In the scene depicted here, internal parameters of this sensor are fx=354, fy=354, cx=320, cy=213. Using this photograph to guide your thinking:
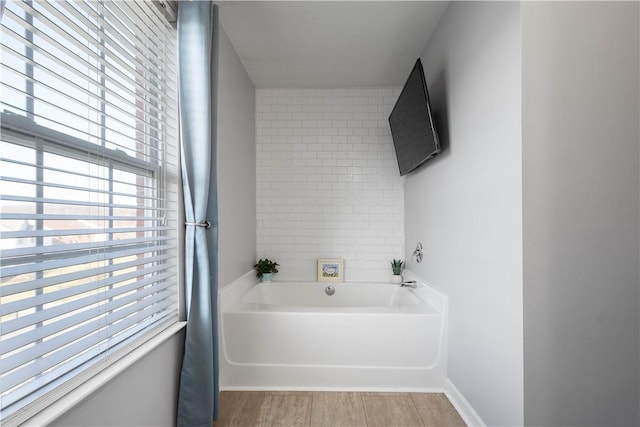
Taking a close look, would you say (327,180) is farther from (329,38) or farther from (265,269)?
(329,38)

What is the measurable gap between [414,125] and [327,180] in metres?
1.23

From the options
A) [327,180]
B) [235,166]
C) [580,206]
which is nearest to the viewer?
[580,206]

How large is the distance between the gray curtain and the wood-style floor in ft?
1.02

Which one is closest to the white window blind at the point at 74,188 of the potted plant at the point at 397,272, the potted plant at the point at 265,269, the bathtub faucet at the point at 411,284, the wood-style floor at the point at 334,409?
the wood-style floor at the point at 334,409

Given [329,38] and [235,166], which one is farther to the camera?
[235,166]

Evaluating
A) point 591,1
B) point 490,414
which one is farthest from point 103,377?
point 591,1

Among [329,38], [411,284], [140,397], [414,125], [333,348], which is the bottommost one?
[333,348]

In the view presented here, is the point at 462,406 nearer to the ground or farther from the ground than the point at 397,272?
nearer to the ground

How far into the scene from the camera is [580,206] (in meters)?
1.42

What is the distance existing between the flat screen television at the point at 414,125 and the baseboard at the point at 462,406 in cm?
146

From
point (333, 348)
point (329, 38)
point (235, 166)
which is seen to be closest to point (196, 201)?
point (235, 166)

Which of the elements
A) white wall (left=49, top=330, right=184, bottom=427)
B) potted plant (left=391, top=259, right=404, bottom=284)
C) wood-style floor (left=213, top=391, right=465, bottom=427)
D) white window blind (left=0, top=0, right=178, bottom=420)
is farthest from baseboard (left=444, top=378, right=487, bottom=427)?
white window blind (left=0, top=0, right=178, bottom=420)

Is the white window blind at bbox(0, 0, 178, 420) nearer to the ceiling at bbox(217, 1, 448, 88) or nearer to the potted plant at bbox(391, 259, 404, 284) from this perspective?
the ceiling at bbox(217, 1, 448, 88)

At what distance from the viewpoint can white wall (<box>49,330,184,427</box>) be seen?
1157mm
